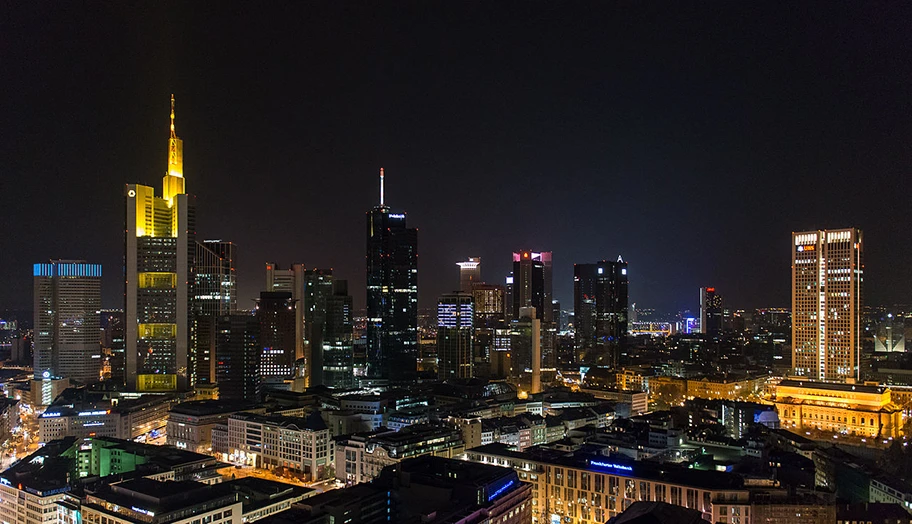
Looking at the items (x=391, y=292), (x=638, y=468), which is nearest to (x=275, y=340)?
(x=391, y=292)

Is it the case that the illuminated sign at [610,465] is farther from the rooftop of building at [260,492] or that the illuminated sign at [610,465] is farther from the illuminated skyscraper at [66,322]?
the illuminated skyscraper at [66,322]

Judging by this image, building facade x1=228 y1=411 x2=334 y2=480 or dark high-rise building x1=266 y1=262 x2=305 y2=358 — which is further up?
dark high-rise building x1=266 y1=262 x2=305 y2=358

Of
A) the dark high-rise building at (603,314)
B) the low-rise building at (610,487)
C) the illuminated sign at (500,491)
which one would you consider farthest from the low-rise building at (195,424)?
the dark high-rise building at (603,314)

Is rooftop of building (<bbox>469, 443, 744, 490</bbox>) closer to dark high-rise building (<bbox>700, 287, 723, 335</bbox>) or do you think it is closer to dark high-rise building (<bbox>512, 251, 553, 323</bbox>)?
dark high-rise building (<bbox>512, 251, 553, 323</bbox>)

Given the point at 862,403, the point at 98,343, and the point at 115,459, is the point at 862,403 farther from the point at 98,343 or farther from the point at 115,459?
the point at 98,343

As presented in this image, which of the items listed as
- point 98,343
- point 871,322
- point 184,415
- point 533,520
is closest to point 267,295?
point 98,343

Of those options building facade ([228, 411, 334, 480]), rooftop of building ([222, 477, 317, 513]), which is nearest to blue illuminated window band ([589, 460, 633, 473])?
rooftop of building ([222, 477, 317, 513])
